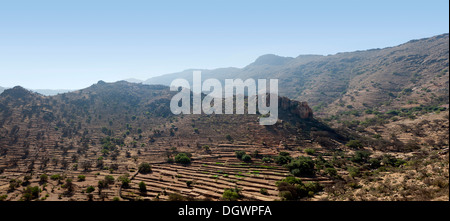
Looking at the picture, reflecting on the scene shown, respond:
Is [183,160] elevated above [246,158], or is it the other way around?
[246,158]

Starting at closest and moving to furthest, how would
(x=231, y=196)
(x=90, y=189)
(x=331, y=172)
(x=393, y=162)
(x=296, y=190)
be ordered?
1. (x=231, y=196)
2. (x=296, y=190)
3. (x=90, y=189)
4. (x=331, y=172)
5. (x=393, y=162)

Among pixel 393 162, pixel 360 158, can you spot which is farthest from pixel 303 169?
pixel 393 162

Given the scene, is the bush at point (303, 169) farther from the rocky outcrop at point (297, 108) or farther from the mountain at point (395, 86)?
the mountain at point (395, 86)

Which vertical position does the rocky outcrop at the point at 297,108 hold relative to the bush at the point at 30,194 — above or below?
above

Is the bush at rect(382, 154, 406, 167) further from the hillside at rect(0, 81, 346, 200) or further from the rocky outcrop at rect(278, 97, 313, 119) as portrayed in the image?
the rocky outcrop at rect(278, 97, 313, 119)

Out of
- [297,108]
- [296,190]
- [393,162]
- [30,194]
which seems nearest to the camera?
[296,190]

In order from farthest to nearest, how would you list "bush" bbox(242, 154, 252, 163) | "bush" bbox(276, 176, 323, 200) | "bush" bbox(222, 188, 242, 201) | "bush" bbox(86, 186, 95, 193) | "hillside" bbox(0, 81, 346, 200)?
1. "bush" bbox(242, 154, 252, 163)
2. "hillside" bbox(0, 81, 346, 200)
3. "bush" bbox(86, 186, 95, 193)
4. "bush" bbox(222, 188, 242, 201)
5. "bush" bbox(276, 176, 323, 200)

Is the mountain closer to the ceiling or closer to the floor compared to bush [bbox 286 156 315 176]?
closer to the ceiling

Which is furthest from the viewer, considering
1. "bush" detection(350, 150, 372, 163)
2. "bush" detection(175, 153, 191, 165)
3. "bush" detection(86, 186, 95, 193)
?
"bush" detection(175, 153, 191, 165)

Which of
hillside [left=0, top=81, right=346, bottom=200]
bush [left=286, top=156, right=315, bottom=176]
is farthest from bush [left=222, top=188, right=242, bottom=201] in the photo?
bush [left=286, top=156, right=315, bottom=176]

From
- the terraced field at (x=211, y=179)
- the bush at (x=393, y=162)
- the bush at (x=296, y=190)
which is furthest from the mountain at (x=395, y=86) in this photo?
the bush at (x=296, y=190)

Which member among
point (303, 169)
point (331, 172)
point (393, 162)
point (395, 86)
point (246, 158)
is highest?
point (395, 86)

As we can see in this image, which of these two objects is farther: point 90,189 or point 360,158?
point 360,158

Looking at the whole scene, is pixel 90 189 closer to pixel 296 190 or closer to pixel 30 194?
pixel 30 194
